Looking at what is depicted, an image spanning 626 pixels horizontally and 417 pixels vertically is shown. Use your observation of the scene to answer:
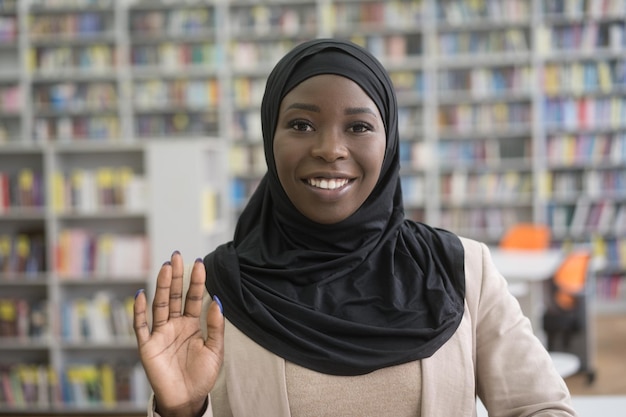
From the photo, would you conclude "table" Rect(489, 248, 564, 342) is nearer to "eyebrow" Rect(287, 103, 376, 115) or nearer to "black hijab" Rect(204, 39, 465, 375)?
"black hijab" Rect(204, 39, 465, 375)

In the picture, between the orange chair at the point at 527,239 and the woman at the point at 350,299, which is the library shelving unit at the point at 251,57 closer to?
the orange chair at the point at 527,239

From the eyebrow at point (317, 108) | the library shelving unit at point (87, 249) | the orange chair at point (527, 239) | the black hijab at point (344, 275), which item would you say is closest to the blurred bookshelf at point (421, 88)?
the orange chair at point (527, 239)

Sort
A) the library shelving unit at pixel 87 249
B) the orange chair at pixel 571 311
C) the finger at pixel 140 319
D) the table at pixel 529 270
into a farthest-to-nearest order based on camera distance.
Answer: the orange chair at pixel 571 311 → the library shelving unit at pixel 87 249 → the table at pixel 529 270 → the finger at pixel 140 319

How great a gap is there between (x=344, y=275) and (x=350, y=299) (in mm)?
45

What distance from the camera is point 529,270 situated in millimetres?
4102

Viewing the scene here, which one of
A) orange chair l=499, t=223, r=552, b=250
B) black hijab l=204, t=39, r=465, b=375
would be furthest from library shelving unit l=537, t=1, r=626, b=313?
black hijab l=204, t=39, r=465, b=375

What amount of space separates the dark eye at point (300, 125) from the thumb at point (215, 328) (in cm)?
31

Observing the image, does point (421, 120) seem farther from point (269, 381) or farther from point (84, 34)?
point (269, 381)

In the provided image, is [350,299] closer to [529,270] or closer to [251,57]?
[529,270]

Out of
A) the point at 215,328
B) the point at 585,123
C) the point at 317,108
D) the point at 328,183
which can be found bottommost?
the point at 215,328

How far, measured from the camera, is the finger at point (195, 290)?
1062mm

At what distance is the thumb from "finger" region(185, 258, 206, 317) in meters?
0.03

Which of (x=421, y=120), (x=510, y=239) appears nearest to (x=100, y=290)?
(x=510, y=239)

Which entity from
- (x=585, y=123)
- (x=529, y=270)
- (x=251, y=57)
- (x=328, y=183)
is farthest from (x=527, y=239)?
(x=328, y=183)
